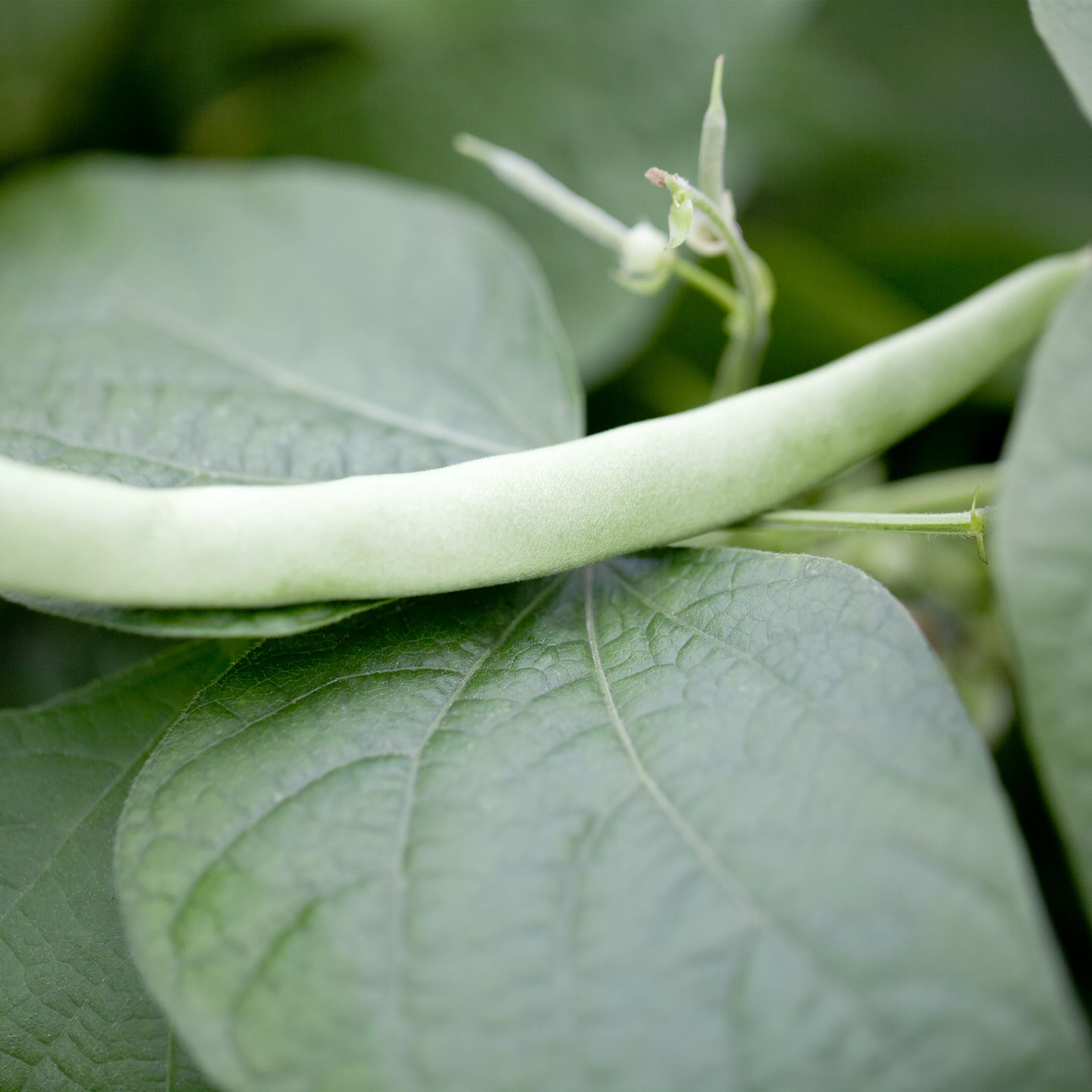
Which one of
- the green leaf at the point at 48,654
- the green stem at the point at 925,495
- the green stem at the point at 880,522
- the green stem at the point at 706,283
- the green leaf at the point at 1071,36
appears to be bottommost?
the green leaf at the point at 48,654

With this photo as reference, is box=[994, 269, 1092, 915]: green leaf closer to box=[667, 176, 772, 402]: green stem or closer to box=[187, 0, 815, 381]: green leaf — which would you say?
box=[667, 176, 772, 402]: green stem

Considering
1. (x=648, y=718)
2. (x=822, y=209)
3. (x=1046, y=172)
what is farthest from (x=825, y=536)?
(x=1046, y=172)

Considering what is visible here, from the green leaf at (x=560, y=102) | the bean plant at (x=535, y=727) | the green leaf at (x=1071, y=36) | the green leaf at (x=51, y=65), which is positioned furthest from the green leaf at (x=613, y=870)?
the green leaf at (x=51, y=65)

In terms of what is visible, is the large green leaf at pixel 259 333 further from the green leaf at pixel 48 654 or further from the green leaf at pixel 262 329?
the green leaf at pixel 48 654

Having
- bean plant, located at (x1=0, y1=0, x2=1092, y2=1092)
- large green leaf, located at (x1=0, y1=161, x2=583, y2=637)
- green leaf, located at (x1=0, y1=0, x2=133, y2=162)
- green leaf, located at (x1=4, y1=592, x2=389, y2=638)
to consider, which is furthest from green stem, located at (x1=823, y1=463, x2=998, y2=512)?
green leaf, located at (x1=0, y1=0, x2=133, y2=162)

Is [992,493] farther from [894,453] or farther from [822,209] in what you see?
[822,209]

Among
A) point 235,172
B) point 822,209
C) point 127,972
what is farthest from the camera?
point 822,209
